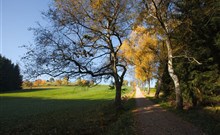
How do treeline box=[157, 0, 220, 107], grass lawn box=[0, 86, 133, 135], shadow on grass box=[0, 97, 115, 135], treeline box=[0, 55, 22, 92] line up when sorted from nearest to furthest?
shadow on grass box=[0, 97, 115, 135] < grass lawn box=[0, 86, 133, 135] < treeline box=[157, 0, 220, 107] < treeline box=[0, 55, 22, 92]

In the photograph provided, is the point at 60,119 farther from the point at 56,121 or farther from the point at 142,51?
the point at 142,51

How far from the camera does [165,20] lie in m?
17.7

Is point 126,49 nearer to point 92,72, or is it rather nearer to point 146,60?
point 146,60

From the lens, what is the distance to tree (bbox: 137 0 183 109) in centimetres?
1706

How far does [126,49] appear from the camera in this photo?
3447 centimetres

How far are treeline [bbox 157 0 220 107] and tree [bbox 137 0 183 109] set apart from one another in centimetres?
61

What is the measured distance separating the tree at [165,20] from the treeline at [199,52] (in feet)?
2.00

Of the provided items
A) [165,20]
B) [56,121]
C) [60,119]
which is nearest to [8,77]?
[60,119]

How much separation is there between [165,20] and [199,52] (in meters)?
4.04

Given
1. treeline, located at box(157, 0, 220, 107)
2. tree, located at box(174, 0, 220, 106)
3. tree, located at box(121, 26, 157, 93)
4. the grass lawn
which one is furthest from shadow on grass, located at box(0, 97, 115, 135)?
tree, located at box(121, 26, 157, 93)

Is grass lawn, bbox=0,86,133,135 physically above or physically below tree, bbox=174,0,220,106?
below

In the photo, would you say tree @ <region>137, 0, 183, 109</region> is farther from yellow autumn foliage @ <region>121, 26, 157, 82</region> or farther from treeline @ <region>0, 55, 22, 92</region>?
treeline @ <region>0, 55, 22, 92</region>

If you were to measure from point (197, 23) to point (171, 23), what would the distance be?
2188mm

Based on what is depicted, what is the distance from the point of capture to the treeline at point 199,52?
1655 cm
